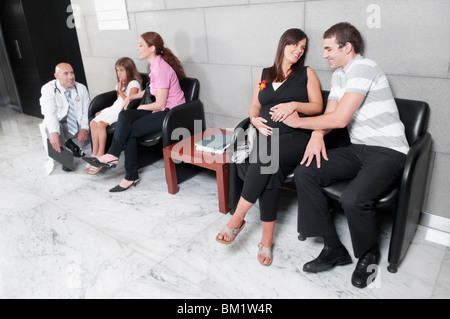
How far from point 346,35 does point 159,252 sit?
1780 mm

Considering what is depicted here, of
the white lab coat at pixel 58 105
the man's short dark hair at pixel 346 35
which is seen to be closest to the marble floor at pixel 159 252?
the white lab coat at pixel 58 105

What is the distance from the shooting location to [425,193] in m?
2.45

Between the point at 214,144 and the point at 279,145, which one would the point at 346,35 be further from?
the point at 214,144

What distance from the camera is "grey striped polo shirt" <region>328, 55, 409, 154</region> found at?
6.66 ft

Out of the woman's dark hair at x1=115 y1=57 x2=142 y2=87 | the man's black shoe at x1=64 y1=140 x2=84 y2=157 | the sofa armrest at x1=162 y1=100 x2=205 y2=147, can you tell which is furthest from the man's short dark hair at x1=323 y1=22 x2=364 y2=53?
the man's black shoe at x1=64 y1=140 x2=84 y2=157

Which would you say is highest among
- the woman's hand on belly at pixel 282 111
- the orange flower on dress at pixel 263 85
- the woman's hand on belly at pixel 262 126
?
the orange flower on dress at pixel 263 85

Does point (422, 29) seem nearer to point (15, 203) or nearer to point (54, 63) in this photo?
point (15, 203)

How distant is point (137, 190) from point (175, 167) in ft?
1.39

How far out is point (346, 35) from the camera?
84.5 inches

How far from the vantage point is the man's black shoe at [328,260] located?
2.09 metres

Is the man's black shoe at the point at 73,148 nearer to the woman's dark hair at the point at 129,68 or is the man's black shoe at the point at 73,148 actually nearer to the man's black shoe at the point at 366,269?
the woman's dark hair at the point at 129,68

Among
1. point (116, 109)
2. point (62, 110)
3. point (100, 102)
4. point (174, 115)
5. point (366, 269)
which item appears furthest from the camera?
point (100, 102)

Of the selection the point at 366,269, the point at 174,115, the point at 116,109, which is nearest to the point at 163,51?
the point at 174,115

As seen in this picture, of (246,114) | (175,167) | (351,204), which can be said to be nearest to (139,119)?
(175,167)
